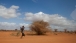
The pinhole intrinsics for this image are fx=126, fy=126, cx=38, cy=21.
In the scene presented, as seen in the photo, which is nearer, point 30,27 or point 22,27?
point 22,27

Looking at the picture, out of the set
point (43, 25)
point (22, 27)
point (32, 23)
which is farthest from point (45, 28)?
point (22, 27)

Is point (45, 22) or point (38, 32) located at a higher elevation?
point (45, 22)

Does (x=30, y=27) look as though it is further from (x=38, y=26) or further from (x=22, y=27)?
(x=22, y=27)

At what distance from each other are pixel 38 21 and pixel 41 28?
Answer: 9.47 feet

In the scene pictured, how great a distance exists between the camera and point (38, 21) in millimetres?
36469

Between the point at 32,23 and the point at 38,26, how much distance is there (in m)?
2.35

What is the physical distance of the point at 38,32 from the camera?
35531 millimetres

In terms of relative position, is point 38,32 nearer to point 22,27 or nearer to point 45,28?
point 45,28

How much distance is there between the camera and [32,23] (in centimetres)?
3591

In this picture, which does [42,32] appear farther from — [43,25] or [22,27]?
[22,27]

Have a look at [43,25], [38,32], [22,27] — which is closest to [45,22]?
[43,25]

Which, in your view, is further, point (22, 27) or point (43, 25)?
point (43, 25)

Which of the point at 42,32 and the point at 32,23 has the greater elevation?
the point at 32,23

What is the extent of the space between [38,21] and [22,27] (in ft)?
50.3
